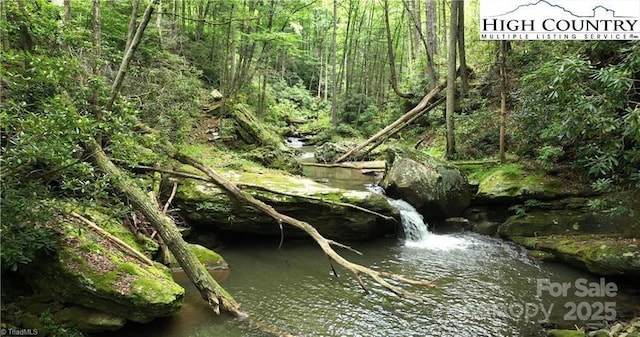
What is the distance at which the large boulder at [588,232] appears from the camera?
682cm

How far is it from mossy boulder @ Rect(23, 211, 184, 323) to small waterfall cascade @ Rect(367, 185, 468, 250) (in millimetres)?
5943

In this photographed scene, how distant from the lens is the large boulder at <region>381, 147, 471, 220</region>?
10609mm

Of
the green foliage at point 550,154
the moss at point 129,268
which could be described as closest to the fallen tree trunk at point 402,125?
the green foliage at point 550,154

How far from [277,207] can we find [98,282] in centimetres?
437

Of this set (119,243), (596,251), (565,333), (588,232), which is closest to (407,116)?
(588,232)

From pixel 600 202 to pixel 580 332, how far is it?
86.2 inches

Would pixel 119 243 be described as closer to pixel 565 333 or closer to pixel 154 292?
pixel 154 292

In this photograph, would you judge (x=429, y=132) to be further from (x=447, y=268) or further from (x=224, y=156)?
(x=447, y=268)

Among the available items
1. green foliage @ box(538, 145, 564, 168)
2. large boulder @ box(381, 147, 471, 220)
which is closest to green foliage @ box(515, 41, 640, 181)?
green foliage @ box(538, 145, 564, 168)

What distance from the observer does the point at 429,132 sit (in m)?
18.1

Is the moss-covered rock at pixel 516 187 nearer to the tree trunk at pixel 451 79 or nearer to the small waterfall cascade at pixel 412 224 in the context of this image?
the small waterfall cascade at pixel 412 224

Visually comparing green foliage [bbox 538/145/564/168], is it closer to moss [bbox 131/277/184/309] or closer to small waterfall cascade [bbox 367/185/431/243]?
small waterfall cascade [bbox 367/185/431/243]

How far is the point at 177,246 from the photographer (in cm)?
614

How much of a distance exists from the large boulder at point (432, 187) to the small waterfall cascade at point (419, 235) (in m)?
0.35
